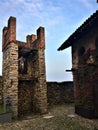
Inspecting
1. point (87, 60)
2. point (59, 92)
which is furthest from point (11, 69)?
point (59, 92)

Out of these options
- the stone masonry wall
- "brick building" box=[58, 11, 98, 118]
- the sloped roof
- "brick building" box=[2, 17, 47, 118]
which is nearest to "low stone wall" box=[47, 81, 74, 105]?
"brick building" box=[2, 17, 47, 118]

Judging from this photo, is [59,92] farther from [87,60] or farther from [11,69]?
[87,60]

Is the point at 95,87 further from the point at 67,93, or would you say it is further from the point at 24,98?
the point at 67,93

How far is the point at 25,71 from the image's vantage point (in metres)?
14.9

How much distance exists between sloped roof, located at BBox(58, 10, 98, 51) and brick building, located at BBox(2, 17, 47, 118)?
2.30m

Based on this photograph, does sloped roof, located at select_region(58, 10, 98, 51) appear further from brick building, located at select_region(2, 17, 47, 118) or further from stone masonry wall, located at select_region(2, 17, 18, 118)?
stone masonry wall, located at select_region(2, 17, 18, 118)

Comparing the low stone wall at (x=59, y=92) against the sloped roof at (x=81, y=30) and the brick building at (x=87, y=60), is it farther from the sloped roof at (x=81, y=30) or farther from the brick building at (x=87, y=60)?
the brick building at (x=87, y=60)

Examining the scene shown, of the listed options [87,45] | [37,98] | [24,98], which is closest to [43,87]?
[37,98]

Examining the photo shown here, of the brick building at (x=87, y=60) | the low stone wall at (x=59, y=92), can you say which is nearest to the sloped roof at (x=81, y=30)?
the brick building at (x=87, y=60)

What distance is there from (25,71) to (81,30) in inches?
264

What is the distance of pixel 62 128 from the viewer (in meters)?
8.09

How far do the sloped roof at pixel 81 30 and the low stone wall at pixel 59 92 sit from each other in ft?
17.2

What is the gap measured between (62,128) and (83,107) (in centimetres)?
311

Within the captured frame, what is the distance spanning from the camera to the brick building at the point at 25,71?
12.8 m
